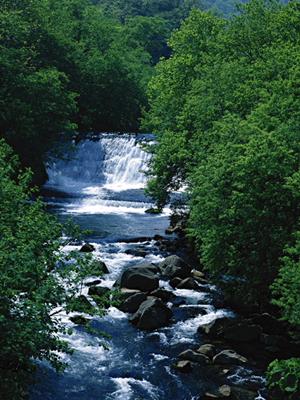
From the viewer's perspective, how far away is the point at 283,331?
2200 cm

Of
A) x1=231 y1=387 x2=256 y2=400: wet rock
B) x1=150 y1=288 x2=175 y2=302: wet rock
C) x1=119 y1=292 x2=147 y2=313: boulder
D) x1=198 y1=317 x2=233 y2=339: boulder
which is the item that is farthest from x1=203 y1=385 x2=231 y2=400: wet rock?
x1=150 y1=288 x2=175 y2=302: wet rock

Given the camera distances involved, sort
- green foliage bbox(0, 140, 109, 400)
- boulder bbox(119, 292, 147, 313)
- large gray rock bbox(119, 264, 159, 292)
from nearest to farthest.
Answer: green foliage bbox(0, 140, 109, 400)
boulder bbox(119, 292, 147, 313)
large gray rock bbox(119, 264, 159, 292)

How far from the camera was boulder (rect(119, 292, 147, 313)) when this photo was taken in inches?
918

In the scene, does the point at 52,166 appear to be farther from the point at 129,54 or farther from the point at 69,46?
the point at 129,54

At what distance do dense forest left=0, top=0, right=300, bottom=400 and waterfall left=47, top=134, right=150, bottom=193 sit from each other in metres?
2.82

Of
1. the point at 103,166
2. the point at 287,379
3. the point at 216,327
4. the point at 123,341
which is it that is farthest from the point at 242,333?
the point at 103,166

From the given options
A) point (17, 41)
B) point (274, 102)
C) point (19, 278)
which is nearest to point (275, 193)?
point (274, 102)

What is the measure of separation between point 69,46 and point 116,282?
35856mm

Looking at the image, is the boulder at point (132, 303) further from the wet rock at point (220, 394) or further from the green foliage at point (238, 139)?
the wet rock at point (220, 394)

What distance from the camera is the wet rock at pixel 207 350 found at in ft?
64.2

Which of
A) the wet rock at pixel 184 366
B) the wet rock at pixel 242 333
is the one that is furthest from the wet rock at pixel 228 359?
the wet rock at pixel 242 333

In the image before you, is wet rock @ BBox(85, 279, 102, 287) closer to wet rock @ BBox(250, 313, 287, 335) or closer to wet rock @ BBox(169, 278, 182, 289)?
wet rock @ BBox(169, 278, 182, 289)

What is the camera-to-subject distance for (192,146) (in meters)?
30.2

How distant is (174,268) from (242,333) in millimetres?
6795
